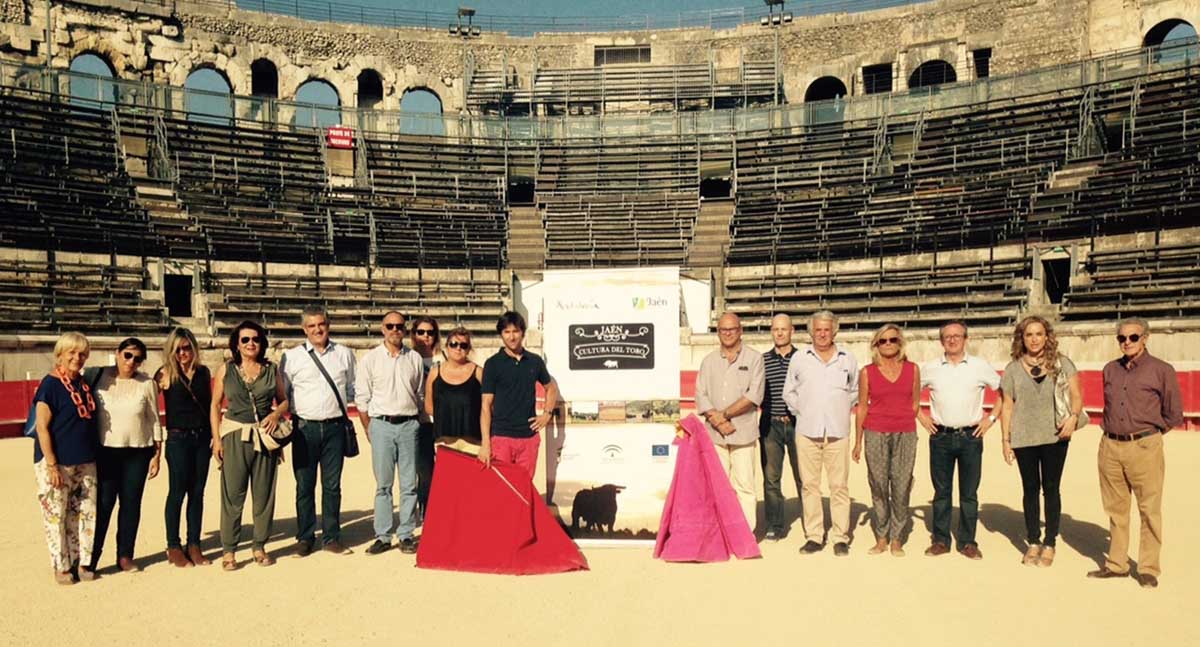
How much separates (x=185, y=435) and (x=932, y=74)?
34976mm

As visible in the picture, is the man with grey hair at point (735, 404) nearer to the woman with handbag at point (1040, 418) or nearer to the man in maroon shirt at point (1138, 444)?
the woman with handbag at point (1040, 418)

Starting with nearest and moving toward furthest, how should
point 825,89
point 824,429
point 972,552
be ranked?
1. point 972,552
2. point 824,429
3. point 825,89

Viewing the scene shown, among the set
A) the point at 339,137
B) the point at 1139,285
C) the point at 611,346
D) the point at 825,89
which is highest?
the point at 825,89

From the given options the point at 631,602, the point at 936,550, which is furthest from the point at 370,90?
the point at 631,602

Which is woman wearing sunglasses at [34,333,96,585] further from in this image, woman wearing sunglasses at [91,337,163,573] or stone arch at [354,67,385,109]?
stone arch at [354,67,385,109]

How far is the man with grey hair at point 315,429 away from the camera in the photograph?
27.0 feet

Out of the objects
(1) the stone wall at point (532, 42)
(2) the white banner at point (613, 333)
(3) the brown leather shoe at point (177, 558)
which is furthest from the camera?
(1) the stone wall at point (532, 42)

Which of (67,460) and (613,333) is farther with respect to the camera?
(613,333)

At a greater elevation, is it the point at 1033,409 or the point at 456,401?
the point at 456,401

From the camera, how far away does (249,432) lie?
7.92m

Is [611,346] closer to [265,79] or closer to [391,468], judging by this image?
[391,468]

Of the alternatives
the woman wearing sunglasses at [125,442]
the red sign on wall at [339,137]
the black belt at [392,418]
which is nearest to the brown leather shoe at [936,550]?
the black belt at [392,418]

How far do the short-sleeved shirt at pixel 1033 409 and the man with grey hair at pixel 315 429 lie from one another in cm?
524

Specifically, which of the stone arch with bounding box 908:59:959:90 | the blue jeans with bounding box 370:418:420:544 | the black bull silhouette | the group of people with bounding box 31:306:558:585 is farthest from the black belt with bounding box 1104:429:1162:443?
the stone arch with bounding box 908:59:959:90
